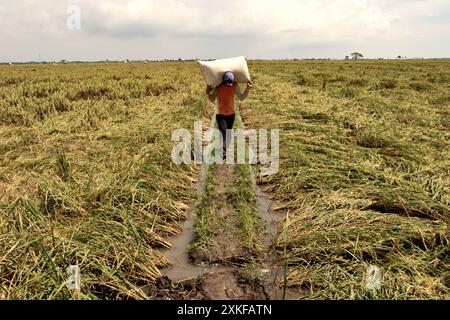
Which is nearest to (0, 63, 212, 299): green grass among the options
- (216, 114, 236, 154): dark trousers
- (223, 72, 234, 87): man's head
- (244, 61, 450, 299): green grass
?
(216, 114, 236, 154): dark trousers

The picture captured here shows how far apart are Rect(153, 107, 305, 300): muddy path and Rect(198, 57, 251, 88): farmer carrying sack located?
7.66 ft

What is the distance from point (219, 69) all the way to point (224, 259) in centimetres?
366

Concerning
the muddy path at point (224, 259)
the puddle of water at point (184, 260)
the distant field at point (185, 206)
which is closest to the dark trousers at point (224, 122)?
the distant field at point (185, 206)

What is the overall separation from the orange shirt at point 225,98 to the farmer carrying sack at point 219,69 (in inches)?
5.0

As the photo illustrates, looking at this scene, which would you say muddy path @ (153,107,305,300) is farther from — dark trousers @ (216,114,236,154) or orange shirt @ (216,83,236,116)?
orange shirt @ (216,83,236,116)

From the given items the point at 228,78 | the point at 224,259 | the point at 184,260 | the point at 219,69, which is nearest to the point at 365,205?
the point at 224,259

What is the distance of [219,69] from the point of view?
19.2 ft

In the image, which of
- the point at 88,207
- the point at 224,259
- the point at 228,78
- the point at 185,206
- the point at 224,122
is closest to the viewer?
the point at 224,259

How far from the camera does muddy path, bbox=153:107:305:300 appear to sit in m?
2.67

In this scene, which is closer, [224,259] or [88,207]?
[224,259]

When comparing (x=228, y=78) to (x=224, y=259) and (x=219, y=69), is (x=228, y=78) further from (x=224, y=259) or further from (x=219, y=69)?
(x=224, y=259)

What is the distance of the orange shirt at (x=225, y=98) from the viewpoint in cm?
589
